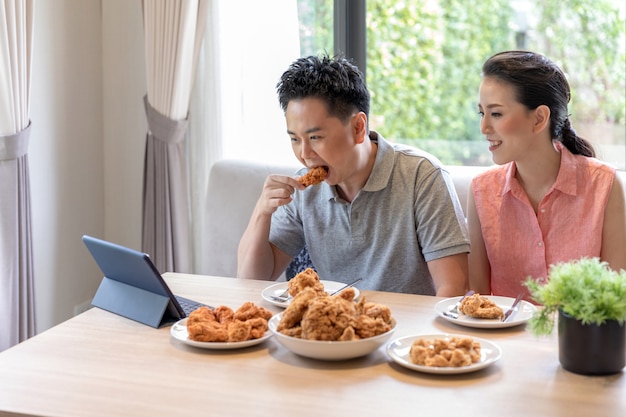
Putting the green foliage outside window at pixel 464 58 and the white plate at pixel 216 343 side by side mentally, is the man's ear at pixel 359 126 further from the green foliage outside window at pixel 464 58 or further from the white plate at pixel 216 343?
the green foliage outside window at pixel 464 58

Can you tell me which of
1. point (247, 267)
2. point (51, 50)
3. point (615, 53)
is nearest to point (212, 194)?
point (247, 267)

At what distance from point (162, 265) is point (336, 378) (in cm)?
212

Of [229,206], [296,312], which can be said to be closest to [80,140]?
[229,206]

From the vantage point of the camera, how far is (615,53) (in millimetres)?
4824

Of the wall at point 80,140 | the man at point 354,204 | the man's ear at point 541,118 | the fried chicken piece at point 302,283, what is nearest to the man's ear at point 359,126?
the man at point 354,204

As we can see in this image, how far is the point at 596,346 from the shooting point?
1.41 m

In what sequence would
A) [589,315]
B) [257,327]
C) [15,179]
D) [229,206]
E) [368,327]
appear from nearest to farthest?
[589,315] → [368,327] → [257,327] → [229,206] → [15,179]

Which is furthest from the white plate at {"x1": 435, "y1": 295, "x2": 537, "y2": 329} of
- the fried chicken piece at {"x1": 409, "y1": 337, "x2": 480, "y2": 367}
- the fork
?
the fried chicken piece at {"x1": 409, "y1": 337, "x2": 480, "y2": 367}

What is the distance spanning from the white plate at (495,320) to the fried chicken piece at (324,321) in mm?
318

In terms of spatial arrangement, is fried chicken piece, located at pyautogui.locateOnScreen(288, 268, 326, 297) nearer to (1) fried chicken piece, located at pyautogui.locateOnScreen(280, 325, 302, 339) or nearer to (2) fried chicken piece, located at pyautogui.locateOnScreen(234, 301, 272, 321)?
(2) fried chicken piece, located at pyautogui.locateOnScreen(234, 301, 272, 321)

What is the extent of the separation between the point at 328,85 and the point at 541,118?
1.91 ft

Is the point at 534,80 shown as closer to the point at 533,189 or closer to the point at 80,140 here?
the point at 533,189

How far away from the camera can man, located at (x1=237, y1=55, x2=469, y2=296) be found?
223 centimetres

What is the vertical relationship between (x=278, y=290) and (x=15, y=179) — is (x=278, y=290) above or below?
below
